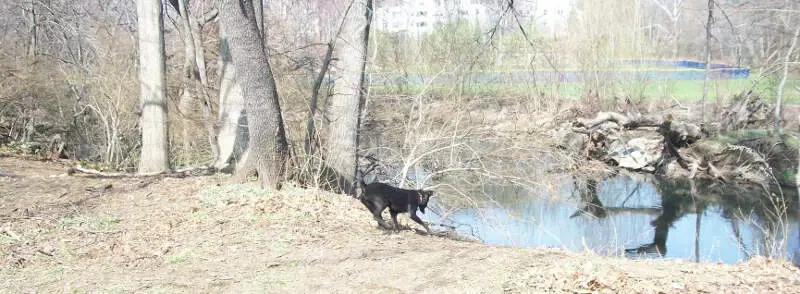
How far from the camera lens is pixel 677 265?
17.7 ft

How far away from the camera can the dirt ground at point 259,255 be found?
486 cm

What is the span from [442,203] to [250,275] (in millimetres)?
7131

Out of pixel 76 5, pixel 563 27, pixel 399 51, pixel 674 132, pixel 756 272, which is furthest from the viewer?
pixel 563 27

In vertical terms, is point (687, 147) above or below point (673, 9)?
below

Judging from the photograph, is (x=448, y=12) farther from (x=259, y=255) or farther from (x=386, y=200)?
(x=259, y=255)

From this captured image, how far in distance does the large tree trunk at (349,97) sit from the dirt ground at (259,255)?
5.60 ft

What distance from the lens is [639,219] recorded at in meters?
15.6

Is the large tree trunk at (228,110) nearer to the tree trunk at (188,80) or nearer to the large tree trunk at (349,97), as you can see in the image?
the large tree trunk at (349,97)

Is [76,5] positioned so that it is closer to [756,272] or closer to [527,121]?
[527,121]

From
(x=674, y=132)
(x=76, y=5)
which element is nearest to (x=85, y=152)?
(x=76, y=5)

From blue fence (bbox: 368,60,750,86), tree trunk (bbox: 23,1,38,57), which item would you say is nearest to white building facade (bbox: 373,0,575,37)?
blue fence (bbox: 368,60,750,86)

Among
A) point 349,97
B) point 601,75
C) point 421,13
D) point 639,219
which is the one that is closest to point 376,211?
point 349,97

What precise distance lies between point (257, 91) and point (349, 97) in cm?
222

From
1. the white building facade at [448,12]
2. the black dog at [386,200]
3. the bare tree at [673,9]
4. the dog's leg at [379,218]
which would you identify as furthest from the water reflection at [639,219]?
the bare tree at [673,9]
